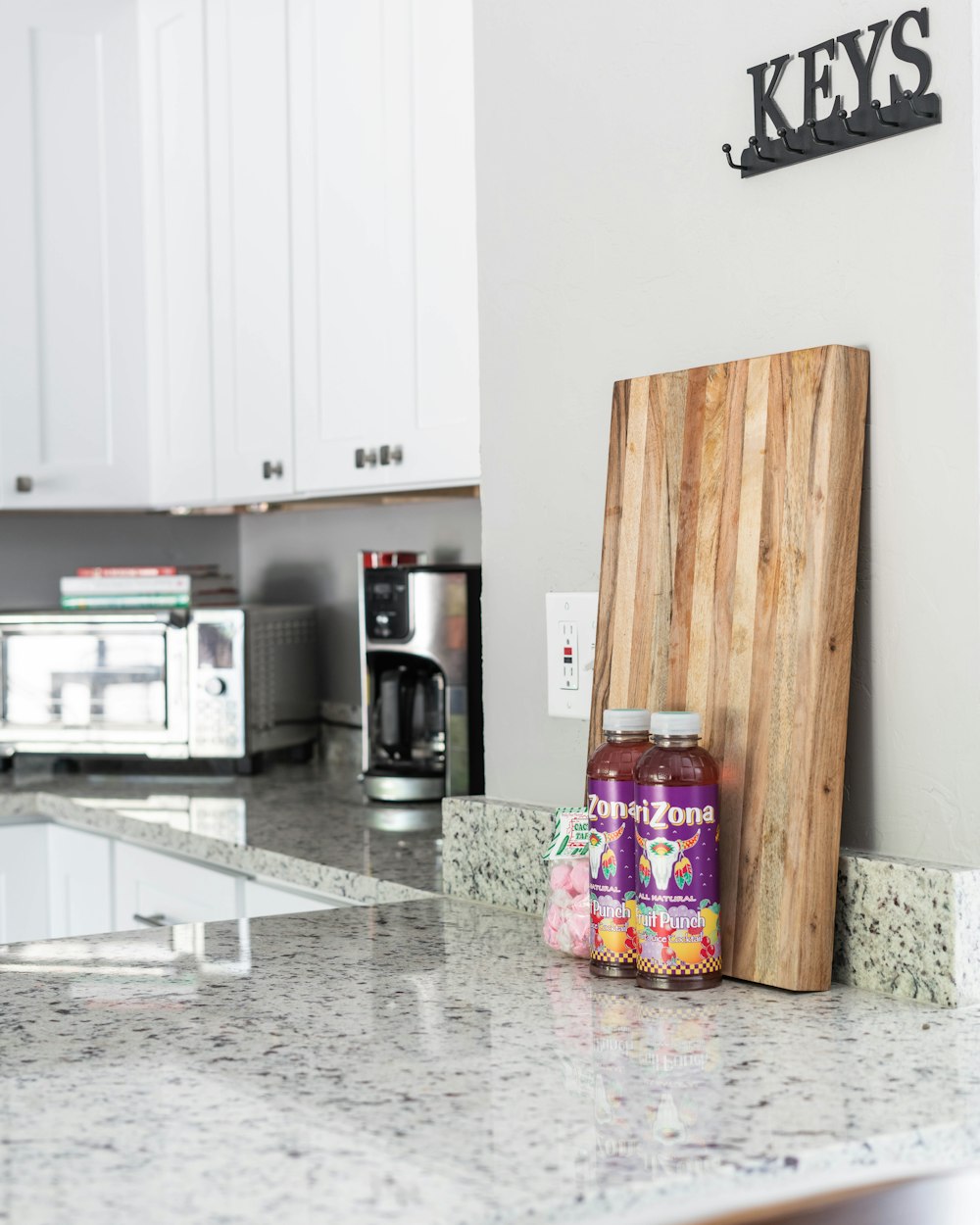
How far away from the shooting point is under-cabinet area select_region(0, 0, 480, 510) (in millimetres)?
2195

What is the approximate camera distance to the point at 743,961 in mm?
1222

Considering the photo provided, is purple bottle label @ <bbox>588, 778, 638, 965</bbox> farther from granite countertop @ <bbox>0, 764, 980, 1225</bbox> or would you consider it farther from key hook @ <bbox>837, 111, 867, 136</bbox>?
key hook @ <bbox>837, 111, 867, 136</bbox>

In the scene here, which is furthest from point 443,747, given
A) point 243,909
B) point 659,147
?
point 659,147

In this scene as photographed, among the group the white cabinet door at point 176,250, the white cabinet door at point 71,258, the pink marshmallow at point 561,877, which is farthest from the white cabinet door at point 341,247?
the pink marshmallow at point 561,877

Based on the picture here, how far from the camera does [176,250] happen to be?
2.88 meters

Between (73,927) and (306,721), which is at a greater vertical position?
(306,721)

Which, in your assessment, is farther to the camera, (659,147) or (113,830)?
(113,830)

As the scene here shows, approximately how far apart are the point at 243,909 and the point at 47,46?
1762 mm

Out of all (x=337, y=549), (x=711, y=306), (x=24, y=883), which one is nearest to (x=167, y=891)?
(x=24, y=883)

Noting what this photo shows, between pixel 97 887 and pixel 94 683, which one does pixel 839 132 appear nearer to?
pixel 97 887

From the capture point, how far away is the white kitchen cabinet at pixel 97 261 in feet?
9.43

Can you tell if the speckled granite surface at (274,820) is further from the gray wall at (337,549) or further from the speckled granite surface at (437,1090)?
the speckled granite surface at (437,1090)

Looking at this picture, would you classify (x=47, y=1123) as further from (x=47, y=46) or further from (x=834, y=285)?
(x=47, y=46)

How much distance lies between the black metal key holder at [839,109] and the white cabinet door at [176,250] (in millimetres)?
1661
